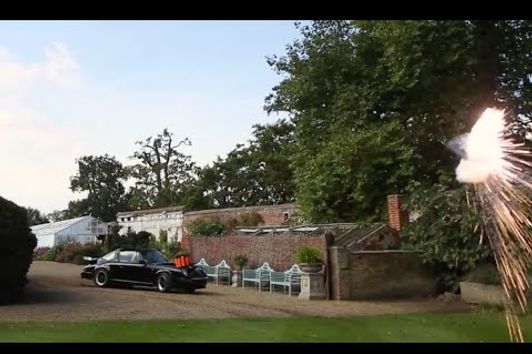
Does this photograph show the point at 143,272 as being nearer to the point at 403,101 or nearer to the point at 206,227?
the point at 206,227

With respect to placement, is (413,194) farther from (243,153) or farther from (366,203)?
(243,153)

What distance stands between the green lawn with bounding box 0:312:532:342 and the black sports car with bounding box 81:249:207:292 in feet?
12.8

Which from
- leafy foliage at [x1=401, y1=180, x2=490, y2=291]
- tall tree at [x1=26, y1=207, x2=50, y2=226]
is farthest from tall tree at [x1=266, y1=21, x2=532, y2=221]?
tall tree at [x1=26, y1=207, x2=50, y2=226]

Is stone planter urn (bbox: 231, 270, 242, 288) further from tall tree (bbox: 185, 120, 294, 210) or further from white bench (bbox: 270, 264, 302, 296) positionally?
tall tree (bbox: 185, 120, 294, 210)

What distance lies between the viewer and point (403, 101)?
17.0 meters

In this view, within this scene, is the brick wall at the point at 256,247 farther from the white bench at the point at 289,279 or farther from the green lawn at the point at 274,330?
the green lawn at the point at 274,330

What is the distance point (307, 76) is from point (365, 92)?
2.26m

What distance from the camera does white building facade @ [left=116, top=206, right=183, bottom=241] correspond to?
53.5 ft

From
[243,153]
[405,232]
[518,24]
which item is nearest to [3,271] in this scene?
[405,232]

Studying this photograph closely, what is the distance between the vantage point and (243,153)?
28.4 metres

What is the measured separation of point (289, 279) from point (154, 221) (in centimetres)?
515

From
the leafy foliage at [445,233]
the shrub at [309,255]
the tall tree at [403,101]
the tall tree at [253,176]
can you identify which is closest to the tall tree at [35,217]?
the shrub at [309,255]

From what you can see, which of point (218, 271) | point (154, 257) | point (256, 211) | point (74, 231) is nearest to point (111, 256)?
point (154, 257)
